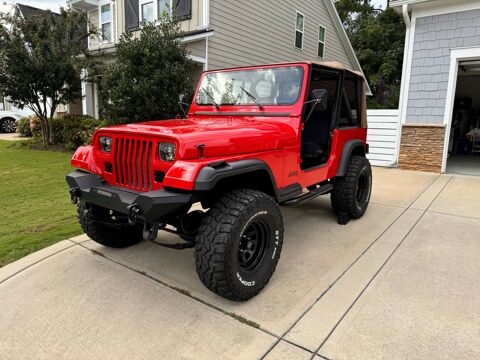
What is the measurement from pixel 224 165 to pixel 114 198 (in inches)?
33.6

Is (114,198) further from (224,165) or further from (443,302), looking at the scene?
(443,302)

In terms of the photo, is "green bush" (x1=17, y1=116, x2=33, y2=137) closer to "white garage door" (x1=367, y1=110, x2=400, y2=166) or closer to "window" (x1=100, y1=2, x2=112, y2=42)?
"window" (x1=100, y1=2, x2=112, y2=42)

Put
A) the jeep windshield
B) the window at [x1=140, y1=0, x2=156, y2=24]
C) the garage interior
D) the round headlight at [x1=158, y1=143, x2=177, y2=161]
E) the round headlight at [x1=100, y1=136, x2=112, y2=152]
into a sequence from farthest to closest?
the garage interior < the window at [x1=140, y1=0, x2=156, y2=24] < the jeep windshield < the round headlight at [x1=100, y1=136, x2=112, y2=152] < the round headlight at [x1=158, y1=143, x2=177, y2=161]

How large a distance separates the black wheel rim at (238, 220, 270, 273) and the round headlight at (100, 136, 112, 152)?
1.35 meters

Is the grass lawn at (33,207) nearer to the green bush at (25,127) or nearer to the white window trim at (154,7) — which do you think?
the white window trim at (154,7)

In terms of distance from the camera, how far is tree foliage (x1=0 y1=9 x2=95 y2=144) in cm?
945

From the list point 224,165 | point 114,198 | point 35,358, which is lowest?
point 35,358

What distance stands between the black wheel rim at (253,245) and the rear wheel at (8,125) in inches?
709

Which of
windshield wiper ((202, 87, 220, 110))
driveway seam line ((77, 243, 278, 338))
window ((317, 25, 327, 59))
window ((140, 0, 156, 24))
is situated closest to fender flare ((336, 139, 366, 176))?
windshield wiper ((202, 87, 220, 110))

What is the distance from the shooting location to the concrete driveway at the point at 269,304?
7.16 ft

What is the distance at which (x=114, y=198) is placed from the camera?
2.58 m

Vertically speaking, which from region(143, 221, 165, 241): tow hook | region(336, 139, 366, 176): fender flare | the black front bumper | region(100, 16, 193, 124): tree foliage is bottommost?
region(143, 221, 165, 241): tow hook

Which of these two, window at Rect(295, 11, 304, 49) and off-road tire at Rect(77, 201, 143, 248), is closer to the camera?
off-road tire at Rect(77, 201, 143, 248)

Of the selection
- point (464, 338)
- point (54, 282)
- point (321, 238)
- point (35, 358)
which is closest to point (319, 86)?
point (321, 238)
